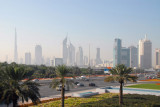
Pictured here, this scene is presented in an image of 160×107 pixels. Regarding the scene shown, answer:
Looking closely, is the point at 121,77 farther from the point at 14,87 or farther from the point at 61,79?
the point at 14,87

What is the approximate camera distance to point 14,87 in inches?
630

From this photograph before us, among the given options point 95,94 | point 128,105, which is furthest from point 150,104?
point 95,94

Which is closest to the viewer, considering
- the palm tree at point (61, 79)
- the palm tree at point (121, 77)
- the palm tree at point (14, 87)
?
the palm tree at point (14, 87)

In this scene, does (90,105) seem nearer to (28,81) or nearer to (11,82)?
(28,81)

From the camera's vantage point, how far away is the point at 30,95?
16594mm

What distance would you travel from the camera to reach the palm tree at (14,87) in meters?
15.8

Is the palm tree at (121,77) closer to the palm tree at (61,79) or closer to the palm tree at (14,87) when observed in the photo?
the palm tree at (61,79)

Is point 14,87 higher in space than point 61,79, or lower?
lower

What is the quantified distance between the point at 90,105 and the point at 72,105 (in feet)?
10.8

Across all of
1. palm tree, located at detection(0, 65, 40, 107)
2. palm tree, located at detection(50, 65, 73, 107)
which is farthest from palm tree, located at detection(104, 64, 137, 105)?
palm tree, located at detection(0, 65, 40, 107)

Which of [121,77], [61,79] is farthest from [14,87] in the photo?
[121,77]

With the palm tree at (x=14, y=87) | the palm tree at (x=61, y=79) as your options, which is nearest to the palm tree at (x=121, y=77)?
the palm tree at (x=61, y=79)

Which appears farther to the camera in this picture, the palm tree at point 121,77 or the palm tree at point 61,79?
the palm tree at point 121,77

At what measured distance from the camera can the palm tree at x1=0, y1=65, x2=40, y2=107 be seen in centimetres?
1583
